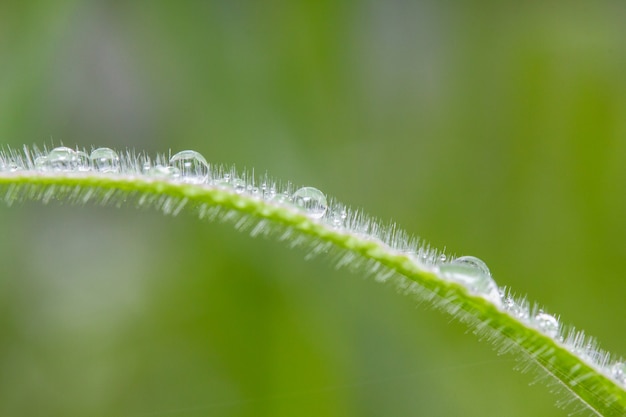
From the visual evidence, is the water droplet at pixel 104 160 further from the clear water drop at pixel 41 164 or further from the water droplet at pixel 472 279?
the water droplet at pixel 472 279

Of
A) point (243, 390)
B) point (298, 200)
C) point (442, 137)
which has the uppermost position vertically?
point (298, 200)

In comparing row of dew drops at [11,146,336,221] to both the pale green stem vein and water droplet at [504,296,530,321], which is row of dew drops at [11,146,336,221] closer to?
the pale green stem vein

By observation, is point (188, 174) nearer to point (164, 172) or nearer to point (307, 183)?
point (164, 172)

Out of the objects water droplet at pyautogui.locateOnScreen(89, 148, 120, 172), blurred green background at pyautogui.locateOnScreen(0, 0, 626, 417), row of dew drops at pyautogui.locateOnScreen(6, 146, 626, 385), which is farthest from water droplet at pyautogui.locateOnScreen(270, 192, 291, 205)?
blurred green background at pyautogui.locateOnScreen(0, 0, 626, 417)

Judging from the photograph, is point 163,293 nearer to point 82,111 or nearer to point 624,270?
point 82,111

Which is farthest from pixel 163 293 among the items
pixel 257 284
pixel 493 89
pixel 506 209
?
pixel 493 89

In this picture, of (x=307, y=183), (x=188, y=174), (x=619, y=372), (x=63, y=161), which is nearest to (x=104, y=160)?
(x=63, y=161)
